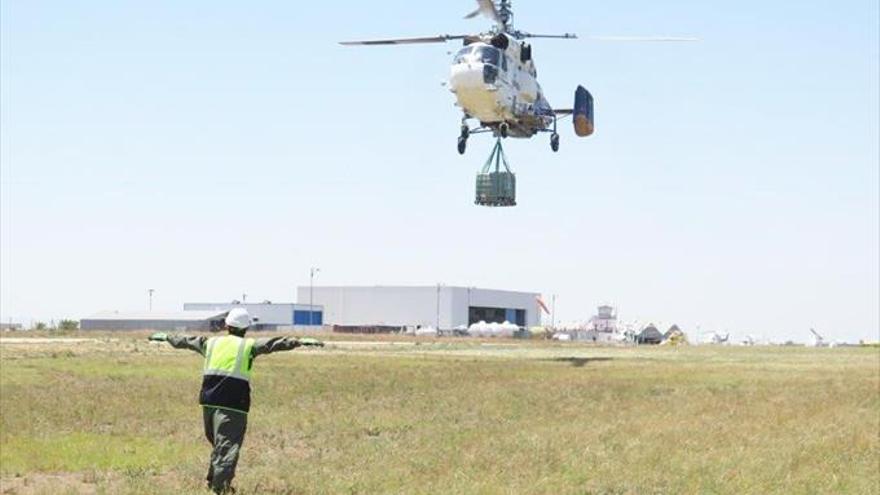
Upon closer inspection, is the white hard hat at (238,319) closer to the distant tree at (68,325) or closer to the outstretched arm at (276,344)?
the outstretched arm at (276,344)

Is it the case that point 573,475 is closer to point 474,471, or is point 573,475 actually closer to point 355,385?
point 474,471

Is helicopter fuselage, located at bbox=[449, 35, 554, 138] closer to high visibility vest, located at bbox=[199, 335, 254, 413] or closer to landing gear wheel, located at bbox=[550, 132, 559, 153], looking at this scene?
landing gear wheel, located at bbox=[550, 132, 559, 153]

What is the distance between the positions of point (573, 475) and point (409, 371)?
31.3 m

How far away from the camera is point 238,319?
45.6ft

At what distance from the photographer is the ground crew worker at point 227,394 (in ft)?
44.1

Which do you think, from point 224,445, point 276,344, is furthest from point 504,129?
point 224,445

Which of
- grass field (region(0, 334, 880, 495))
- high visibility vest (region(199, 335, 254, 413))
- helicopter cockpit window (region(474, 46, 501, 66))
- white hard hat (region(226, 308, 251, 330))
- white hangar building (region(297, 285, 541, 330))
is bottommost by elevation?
grass field (region(0, 334, 880, 495))

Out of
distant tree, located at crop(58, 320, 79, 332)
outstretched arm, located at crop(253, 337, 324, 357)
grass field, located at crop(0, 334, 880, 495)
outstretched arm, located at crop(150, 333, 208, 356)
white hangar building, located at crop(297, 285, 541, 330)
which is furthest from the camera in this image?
white hangar building, located at crop(297, 285, 541, 330)

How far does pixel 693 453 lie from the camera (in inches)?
733

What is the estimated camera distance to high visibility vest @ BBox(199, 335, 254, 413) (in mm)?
13469

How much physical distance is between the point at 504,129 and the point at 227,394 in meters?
45.9

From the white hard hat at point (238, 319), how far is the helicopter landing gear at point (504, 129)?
1759 inches

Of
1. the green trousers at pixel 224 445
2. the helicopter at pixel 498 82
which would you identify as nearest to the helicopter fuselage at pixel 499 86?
the helicopter at pixel 498 82

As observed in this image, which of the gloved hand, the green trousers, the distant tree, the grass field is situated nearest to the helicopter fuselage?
the grass field
